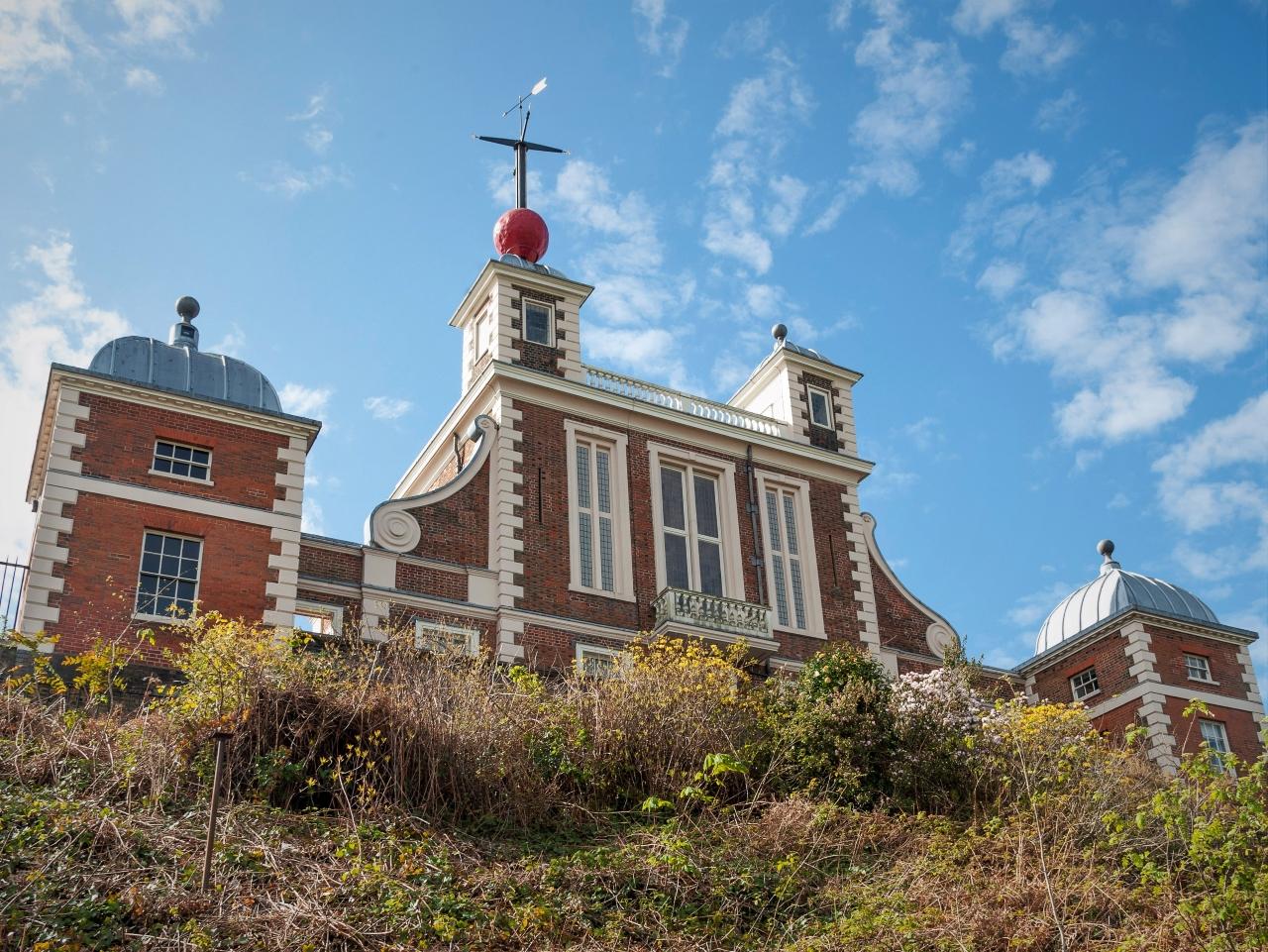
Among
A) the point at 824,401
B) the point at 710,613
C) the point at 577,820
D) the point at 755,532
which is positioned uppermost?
the point at 824,401

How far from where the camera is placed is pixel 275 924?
12273mm

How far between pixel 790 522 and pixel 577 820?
16065 mm

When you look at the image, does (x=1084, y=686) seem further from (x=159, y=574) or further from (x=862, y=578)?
(x=159, y=574)

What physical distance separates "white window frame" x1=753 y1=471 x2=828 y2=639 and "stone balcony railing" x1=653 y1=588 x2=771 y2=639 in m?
0.79

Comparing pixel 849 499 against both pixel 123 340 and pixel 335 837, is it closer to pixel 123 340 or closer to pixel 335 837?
pixel 123 340

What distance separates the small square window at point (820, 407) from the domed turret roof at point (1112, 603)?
772 centimetres

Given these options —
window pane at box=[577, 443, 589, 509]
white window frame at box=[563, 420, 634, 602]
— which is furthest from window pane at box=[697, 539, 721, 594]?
window pane at box=[577, 443, 589, 509]

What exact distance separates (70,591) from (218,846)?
981cm

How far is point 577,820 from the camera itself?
16.3 metres

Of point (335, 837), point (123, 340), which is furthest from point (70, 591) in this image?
point (335, 837)

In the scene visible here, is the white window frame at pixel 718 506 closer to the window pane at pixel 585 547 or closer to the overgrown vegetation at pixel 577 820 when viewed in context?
the window pane at pixel 585 547

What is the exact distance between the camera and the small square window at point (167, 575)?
22250 millimetres

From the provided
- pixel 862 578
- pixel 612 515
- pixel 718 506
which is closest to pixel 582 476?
pixel 612 515

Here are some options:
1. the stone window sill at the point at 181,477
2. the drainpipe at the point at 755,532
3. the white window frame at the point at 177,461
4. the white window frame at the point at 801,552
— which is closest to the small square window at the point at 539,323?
the drainpipe at the point at 755,532
